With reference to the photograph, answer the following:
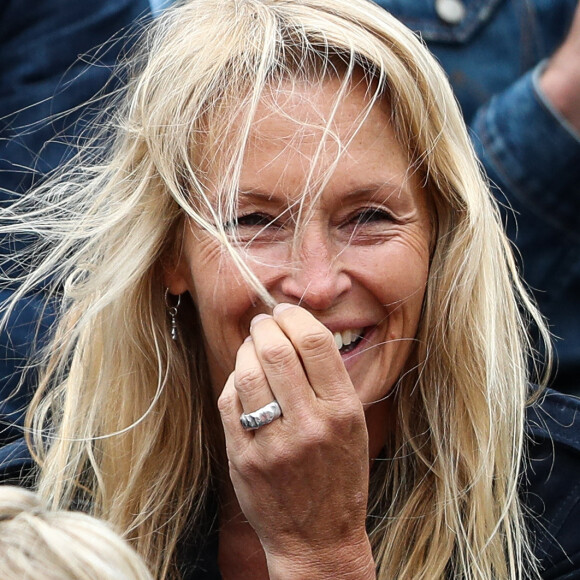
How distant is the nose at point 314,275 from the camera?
1.78 metres

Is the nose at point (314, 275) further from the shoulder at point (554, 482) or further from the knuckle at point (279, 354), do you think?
the shoulder at point (554, 482)

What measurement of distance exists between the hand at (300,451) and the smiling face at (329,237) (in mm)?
158

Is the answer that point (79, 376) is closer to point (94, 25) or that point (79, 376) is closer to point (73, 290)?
point (73, 290)

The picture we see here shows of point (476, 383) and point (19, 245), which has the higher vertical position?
point (19, 245)

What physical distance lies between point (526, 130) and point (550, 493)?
27.6 inches

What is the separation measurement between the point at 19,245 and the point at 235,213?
2.95ft

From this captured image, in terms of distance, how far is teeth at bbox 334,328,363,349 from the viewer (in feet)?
6.11

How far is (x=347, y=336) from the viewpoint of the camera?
188cm

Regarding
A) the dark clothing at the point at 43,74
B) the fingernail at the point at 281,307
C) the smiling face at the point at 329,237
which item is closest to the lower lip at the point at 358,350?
the smiling face at the point at 329,237

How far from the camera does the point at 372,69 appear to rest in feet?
6.24

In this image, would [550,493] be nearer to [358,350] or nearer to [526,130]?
[358,350]

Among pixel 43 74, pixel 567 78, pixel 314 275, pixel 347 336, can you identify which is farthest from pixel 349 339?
pixel 43 74

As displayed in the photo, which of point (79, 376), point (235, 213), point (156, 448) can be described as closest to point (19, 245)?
point (79, 376)

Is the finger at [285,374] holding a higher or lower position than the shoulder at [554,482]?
higher
